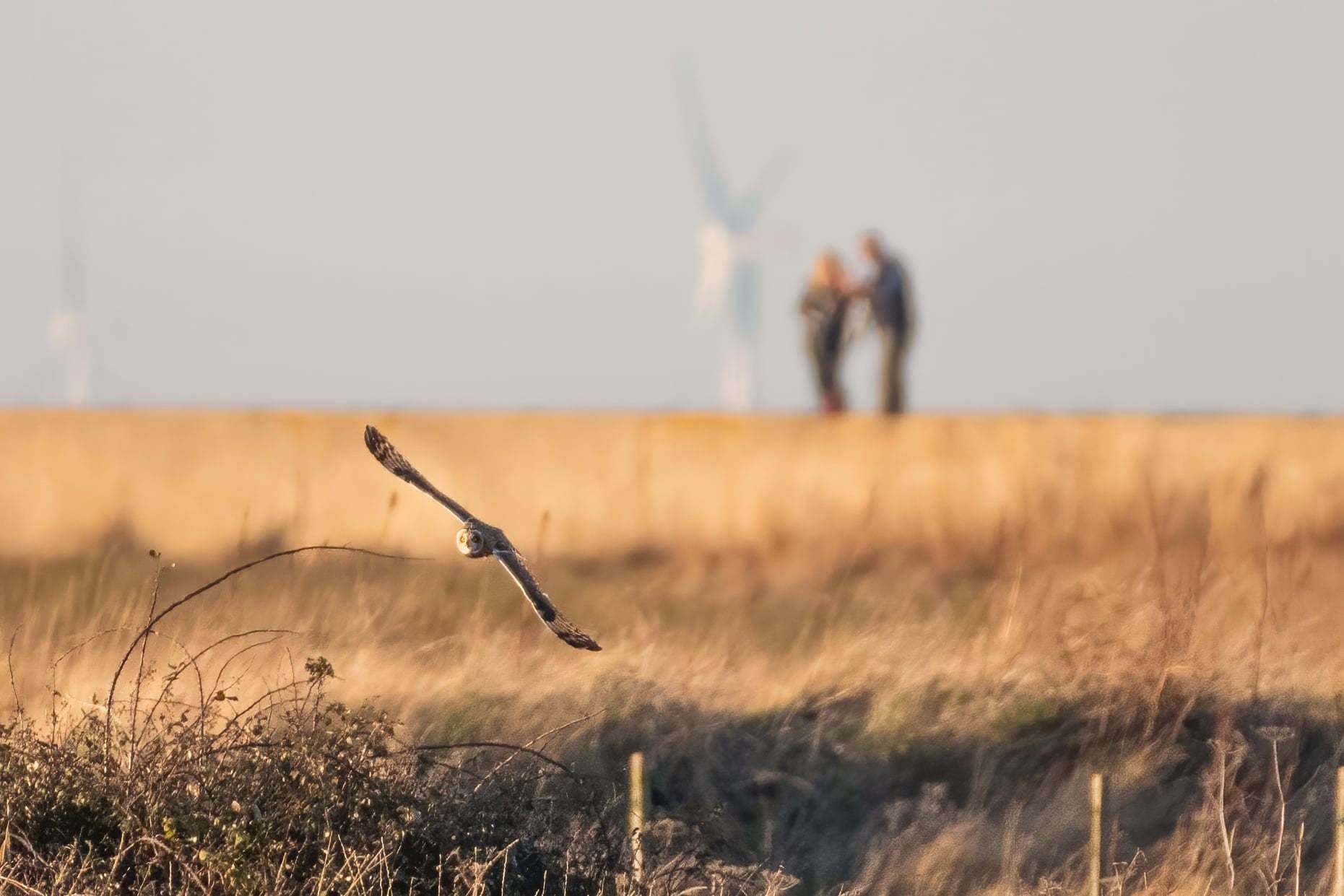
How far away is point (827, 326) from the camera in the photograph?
54.6 ft

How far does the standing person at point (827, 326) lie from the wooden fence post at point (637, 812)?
375 centimetres

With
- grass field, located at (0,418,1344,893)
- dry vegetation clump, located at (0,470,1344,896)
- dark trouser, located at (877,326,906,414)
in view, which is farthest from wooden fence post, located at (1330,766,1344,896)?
dark trouser, located at (877,326,906,414)

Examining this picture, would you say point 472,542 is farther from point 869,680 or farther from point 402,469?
point 869,680

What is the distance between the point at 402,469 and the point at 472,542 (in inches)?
A: 18.7

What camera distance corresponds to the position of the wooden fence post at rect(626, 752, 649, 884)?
1221 centimetres

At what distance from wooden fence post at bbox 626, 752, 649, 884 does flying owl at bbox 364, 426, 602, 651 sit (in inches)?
25.2

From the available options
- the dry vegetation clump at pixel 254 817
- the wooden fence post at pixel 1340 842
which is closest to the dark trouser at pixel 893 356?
the wooden fence post at pixel 1340 842

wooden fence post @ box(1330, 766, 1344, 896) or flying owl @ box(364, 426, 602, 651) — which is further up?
flying owl @ box(364, 426, 602, 651)

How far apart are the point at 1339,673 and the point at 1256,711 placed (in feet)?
1.79

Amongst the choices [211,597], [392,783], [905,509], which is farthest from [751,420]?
[392,783]

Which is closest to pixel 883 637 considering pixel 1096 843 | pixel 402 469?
pixel 1096 843

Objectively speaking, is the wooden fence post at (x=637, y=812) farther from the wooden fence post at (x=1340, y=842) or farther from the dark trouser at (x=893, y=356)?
the dark trouser at (x=893, y=356)

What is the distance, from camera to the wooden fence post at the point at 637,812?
12211mm

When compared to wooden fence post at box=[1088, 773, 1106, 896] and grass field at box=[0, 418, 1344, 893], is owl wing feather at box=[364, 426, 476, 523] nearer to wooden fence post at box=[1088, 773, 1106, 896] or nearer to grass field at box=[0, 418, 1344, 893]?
grass field at box=[0, 418, 1344, 893]
